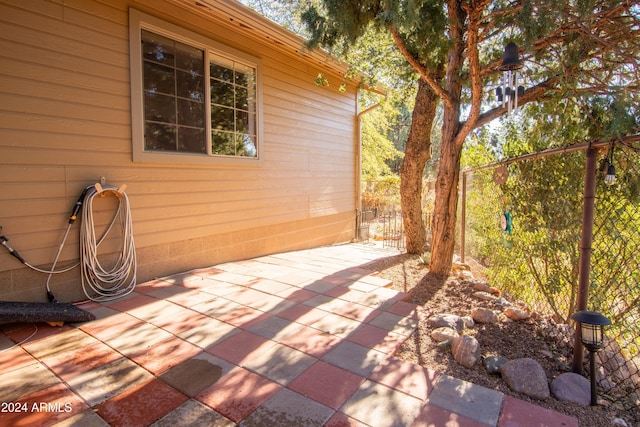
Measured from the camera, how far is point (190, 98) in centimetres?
396

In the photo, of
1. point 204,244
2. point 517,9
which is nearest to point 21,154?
point 204,244

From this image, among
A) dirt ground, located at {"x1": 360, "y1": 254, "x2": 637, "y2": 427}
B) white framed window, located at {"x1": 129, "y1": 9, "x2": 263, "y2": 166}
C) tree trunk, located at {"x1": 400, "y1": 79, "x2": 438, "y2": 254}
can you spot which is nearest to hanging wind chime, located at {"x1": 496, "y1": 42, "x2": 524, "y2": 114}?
dirt ground, located at {"x1": 360, "y1": 254, "x2": 637, "y2": 427}

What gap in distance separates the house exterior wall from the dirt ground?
2427mm

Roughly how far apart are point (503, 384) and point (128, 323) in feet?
8.37

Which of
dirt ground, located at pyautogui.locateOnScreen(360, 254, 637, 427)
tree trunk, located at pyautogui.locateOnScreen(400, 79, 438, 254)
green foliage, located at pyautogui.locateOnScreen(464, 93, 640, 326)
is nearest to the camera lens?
dirt ground, located at pyautogui.locateOnScreen(360, 254, 637, 427)

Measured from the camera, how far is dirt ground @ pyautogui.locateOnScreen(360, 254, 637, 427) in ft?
5.88

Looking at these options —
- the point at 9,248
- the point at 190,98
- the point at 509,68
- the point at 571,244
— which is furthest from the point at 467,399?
the point at 190,98

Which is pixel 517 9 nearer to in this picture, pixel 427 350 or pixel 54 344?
pixel 427 350

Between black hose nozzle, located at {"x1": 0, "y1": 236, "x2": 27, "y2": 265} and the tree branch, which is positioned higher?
the tree branch

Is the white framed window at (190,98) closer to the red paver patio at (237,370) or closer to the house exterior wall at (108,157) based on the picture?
the house exterior wall at (108,157)

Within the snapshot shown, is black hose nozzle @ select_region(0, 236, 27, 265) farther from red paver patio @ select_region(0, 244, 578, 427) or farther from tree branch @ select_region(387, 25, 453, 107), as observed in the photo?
tree branch @ select_region(387, 25, 453, 107)

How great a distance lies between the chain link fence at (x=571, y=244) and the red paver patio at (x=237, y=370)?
111 centimetres

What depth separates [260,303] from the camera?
3057mm

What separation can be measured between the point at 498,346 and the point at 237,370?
1744mm
